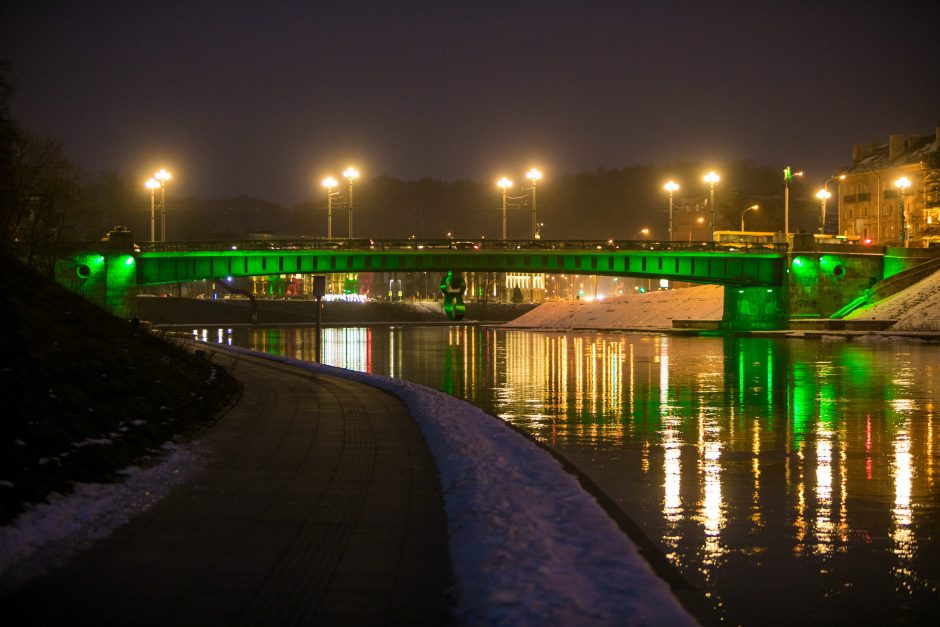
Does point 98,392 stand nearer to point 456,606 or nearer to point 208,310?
point 456,606

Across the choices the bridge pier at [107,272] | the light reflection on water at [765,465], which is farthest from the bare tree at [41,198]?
the light reflection on water at [765,465]

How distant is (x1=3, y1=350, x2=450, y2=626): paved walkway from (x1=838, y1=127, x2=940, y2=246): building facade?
101m

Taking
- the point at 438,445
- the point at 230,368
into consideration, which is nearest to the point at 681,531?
the point at 438,445

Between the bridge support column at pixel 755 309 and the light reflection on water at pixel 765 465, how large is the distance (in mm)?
50774

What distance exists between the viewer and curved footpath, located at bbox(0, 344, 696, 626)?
302 inches

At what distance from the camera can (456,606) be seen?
25.8 feet

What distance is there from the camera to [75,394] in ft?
48.4

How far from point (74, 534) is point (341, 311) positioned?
136 meters

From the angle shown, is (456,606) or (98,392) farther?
(98,392)

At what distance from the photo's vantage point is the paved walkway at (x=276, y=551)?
768cm

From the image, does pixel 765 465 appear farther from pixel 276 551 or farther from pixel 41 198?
pixel 41 198

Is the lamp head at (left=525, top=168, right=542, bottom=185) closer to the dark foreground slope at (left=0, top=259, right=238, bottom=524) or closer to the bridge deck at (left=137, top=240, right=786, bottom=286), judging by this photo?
the bridge deck at (left=137, top=240, right=786, bottom=286)

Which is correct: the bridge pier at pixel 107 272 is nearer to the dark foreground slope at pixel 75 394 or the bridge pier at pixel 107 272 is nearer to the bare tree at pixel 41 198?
the bare tree at pixel 41 198

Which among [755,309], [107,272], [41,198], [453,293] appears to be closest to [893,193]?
[755,309]
